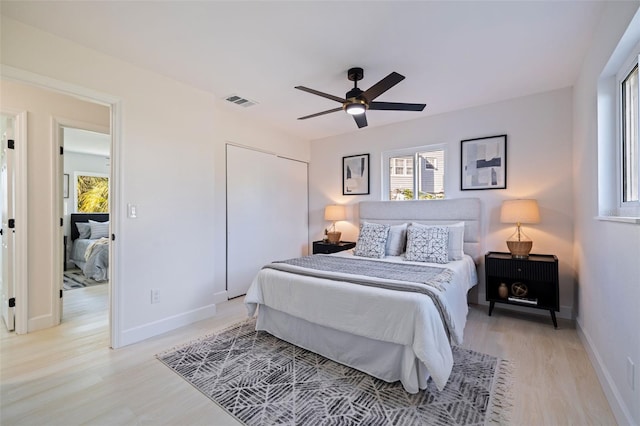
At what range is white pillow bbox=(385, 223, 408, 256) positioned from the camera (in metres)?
3.74

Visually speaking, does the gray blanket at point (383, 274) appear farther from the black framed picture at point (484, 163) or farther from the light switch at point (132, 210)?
the black framed picture at point (484, 163)

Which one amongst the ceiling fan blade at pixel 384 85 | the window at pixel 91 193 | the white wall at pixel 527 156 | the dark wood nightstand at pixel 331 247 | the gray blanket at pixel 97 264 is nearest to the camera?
the ceiling fan blade at pixel 384 85

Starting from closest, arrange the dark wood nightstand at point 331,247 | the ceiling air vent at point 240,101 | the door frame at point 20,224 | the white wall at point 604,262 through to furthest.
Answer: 1. the white wall at point 604,262
2. the door frame at point 20,224
3. the ceiling air vent at point 240,101
4. the dark wood nightstand at point 331,247

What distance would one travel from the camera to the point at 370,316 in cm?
209

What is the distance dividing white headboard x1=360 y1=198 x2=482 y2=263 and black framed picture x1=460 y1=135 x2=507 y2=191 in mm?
264

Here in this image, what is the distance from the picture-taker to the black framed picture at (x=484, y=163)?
3641 millimetres

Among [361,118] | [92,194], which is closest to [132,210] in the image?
[361,118]

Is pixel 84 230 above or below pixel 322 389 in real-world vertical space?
above

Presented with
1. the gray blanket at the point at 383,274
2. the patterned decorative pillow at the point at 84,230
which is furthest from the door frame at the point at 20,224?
the patterned decorative pillow at the point at 84,230

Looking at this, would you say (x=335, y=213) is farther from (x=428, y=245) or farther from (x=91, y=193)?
(x=91, y=193)

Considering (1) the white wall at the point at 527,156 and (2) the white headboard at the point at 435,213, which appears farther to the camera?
(2) the white headboard at the point at 435,213

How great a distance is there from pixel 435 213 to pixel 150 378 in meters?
3.62

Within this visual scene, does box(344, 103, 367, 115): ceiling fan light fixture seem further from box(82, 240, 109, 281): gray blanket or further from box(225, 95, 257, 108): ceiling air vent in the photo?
box(82, 240, 109, 281): gray blanket

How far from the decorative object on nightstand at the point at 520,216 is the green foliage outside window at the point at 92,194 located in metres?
7.81
